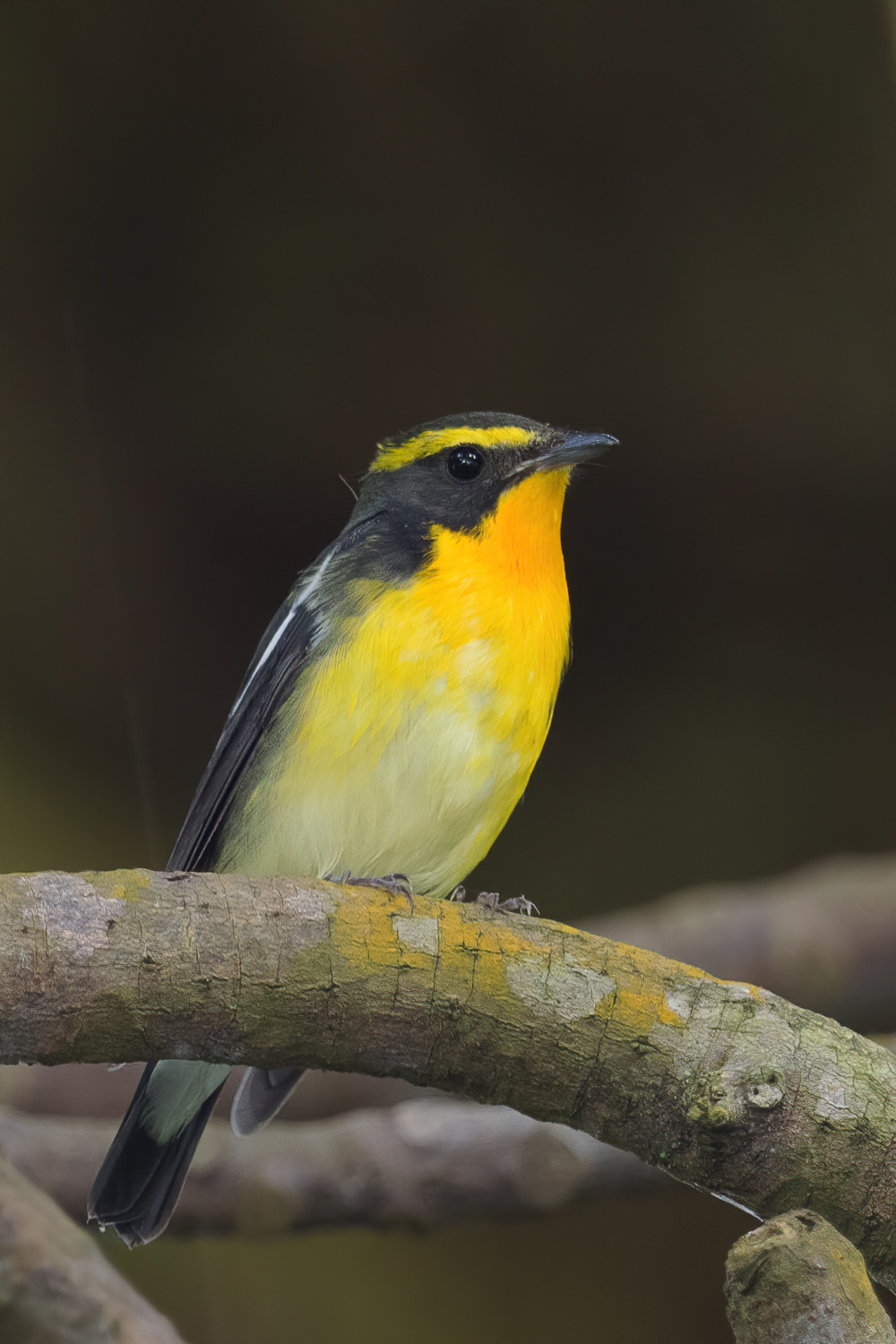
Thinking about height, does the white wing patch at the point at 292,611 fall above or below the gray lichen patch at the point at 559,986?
above

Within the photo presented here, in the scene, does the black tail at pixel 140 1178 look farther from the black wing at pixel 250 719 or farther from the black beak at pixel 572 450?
the black beak at pixel 572 450

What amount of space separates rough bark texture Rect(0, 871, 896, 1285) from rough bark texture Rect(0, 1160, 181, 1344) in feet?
0.44

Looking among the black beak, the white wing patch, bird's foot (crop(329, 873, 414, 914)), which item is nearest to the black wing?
the white wing patch

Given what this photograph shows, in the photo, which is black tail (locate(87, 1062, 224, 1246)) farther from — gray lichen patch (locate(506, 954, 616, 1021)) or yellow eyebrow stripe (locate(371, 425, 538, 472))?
yellow eyebrow stripe (locate(371, 425, 538, 472))

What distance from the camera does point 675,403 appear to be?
6.44 ft

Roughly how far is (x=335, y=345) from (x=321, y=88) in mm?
373

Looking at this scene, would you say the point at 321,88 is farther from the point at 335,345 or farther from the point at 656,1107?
the point at 656,1107

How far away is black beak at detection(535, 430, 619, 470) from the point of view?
1.29 metres

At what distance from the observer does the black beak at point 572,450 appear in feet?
4.25

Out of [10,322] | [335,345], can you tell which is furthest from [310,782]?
[10,322]

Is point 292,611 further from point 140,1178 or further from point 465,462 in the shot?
point 140,1178

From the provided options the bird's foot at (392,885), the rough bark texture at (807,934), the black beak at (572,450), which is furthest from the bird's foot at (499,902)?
the rough bark texture at (807,934)

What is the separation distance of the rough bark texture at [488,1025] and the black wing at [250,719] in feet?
1.53

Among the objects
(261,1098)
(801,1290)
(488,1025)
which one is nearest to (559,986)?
(488,1025)
